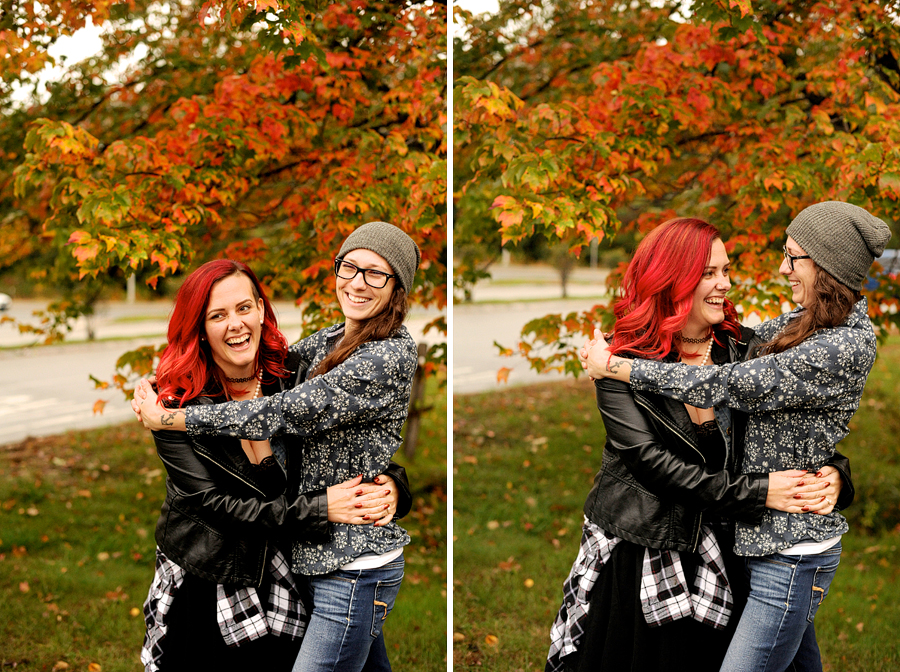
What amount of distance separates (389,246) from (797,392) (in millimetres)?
1324

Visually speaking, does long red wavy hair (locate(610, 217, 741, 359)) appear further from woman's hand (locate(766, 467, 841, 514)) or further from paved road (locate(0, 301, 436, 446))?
paved road (locate(0, 301, 436, 446))

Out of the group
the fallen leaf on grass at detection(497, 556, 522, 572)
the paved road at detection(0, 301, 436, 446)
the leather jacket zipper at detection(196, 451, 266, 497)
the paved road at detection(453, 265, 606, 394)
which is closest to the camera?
the leather jacket zipper at detection(196, 451, 266, 497)

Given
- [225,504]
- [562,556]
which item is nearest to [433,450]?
[562,556]

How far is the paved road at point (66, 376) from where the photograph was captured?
9898mm

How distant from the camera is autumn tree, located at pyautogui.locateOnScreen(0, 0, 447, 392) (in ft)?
10.7

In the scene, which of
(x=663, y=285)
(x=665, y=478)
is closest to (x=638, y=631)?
(x=665, y=478)

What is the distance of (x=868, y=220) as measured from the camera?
2.25 m

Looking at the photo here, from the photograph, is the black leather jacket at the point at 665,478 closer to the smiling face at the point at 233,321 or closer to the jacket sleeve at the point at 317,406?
the jacket sleeve at the point at 317,406

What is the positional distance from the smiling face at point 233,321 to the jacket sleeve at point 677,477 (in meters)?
1.21

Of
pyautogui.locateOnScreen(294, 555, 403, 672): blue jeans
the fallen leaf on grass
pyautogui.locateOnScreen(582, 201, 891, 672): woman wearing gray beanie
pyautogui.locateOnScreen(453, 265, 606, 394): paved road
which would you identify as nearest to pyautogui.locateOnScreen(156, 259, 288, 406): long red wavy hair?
pyautogui.locateOnScreen(294, 555, 403, 672): blue jeans

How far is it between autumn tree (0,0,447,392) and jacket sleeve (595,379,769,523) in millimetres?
1565

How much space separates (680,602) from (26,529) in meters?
5.13

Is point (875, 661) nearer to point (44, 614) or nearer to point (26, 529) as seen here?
point (44, 614)

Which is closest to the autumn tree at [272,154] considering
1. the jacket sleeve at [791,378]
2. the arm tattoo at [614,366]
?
the arm tattoo at [614,366]
